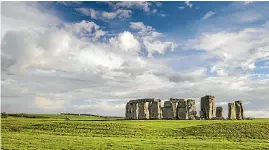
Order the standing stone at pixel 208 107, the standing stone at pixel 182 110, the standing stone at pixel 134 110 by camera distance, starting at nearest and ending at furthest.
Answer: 1. the standing stone at pixel 182 110
2. the standing stone at pixel 208 107
3. the standing stone at pixel 134 110

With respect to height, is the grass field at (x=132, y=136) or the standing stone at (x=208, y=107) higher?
the standing stone at (x=208, y=107)

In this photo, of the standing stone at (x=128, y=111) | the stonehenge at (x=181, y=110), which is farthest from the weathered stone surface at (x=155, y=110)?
the standing stone at (x=128, y=111)

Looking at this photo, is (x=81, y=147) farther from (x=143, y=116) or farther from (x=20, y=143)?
(x=143, y=116)

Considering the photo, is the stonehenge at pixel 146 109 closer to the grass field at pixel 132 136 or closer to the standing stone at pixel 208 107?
the standing stone at pixel 208 107

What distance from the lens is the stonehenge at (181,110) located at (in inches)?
2682

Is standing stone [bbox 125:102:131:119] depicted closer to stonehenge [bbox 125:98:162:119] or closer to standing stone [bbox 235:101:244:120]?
stonehenge [bbox 125:98:162:119]

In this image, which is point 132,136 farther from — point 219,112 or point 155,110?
point 219,112

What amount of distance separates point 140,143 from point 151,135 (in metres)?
8.65

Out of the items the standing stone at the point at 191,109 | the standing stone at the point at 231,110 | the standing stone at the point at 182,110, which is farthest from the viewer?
the standing stone at the point at 191,109

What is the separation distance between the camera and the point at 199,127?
46.7 meters

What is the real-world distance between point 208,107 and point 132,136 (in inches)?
1198

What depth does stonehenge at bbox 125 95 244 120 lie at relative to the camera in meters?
68.1

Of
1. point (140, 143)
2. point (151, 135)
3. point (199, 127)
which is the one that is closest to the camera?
point (140, 143)

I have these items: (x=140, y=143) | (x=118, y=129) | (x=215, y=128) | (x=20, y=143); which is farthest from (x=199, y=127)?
(x=20, y=143)
